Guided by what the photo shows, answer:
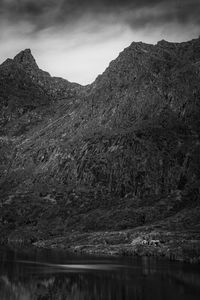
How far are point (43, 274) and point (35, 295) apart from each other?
3653cm

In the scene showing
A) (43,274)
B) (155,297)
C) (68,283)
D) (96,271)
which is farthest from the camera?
(96,271)

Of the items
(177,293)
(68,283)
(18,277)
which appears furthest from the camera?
(18,277)

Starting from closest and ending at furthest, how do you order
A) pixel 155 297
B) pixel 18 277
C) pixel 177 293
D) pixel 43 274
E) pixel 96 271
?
pixel 155 297
pixel 177 293
pixel 18 277
pixel 43 274
pixel 96 271

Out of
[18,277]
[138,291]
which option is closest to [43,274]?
[18,277]

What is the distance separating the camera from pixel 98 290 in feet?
348

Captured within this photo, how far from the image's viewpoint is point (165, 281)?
403ft

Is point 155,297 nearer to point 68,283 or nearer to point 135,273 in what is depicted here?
point 68,283

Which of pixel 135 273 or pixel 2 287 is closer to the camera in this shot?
pixel 2 287

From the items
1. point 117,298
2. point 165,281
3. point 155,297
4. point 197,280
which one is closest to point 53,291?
point 117,298

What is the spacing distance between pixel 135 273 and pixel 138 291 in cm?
3860

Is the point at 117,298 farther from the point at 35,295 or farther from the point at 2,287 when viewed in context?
the point at 2,287

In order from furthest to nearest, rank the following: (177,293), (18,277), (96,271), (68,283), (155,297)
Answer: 1. (96,271)
2. (18,277)
3. (68,283)
4. (177,293)
5. (155,297)

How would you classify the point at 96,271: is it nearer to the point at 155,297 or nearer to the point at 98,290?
the point at 98,290

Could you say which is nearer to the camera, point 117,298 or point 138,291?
point 117,298
